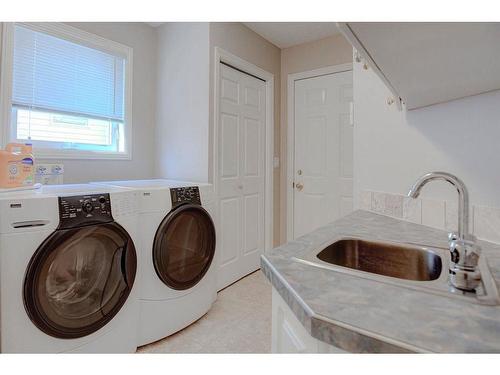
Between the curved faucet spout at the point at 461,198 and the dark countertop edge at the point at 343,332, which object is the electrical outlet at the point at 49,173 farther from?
the curved faucet spout at the point at 461,198

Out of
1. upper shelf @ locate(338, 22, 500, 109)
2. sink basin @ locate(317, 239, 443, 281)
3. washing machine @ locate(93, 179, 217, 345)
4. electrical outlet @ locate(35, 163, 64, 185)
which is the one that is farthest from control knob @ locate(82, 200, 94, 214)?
upper shelf @ locate(338, 22, 500, 109)

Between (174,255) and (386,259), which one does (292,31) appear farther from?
(386,259)

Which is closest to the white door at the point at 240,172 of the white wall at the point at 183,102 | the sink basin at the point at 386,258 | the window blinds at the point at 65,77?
the white wall at the point at 183,102

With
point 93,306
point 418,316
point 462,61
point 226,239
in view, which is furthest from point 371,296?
point 226,239

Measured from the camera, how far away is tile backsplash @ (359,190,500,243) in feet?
3.66

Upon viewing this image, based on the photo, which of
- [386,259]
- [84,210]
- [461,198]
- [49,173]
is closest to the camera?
[461,198]

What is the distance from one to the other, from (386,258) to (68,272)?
4.90 feet

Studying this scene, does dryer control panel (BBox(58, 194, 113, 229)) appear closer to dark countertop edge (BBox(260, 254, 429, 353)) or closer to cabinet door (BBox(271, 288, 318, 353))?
cabinet door (BBox(271, 288, 318, 353))

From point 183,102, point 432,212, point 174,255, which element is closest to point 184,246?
point 174,255

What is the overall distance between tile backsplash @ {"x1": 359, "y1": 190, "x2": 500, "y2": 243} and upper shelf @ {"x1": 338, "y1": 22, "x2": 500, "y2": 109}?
19.9 inches

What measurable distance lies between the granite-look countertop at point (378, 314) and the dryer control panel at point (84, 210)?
42.5 inches

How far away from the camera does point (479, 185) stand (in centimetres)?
117

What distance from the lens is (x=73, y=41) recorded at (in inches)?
89.4

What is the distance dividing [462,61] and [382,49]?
266 mm
